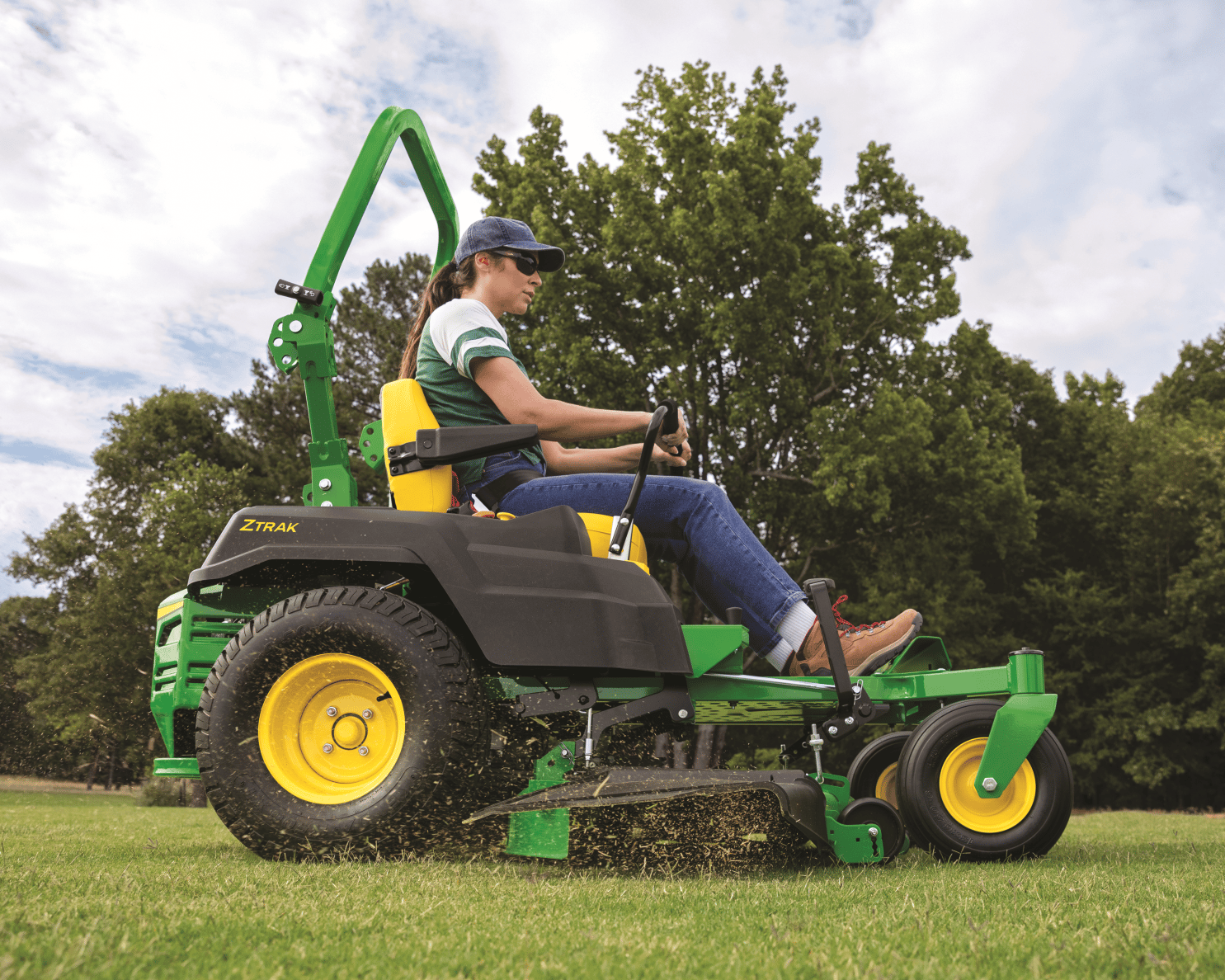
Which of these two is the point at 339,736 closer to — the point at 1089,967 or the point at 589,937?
the point at 589,937

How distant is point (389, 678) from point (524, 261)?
1.78 m

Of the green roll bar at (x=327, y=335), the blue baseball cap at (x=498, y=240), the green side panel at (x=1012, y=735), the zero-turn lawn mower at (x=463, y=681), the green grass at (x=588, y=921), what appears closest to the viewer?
the green grass at (x=588, y=921)

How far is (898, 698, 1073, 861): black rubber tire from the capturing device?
3240mm

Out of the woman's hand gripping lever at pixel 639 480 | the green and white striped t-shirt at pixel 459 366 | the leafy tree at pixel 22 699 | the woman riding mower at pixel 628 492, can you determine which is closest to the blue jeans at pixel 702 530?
the woman riding mower at pixel 628 492

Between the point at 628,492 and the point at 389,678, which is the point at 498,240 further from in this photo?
the point at 389,678

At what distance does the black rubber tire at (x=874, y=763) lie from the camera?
4130 millimetres

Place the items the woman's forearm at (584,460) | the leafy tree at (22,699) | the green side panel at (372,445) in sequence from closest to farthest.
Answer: the green side panel at (372,445) → the woman's forearm at (584,460) → the leafy tree at (22,699)

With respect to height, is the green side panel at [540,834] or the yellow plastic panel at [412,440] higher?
the yellow plastic panel at [412,440]

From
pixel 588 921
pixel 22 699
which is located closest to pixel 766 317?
pixel 588 921

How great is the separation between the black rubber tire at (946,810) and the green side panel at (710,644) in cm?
80

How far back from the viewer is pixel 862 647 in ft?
10.9

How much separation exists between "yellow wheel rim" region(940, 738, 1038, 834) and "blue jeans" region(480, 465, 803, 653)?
819 millimetres

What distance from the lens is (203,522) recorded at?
20.8 meters

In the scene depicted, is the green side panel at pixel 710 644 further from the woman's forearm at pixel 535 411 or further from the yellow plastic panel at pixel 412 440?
the yellow plastic panel at pixel 412 440
